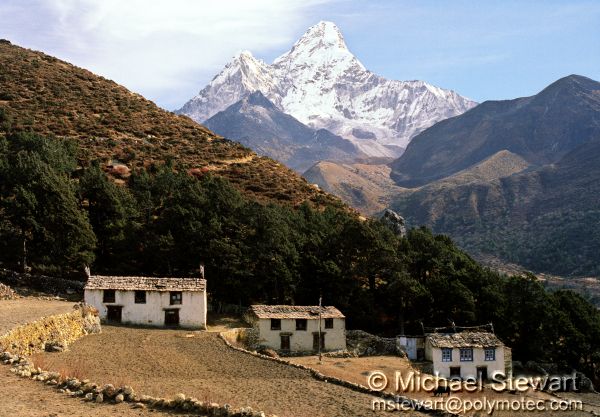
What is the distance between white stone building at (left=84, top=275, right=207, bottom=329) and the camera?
1663 inches

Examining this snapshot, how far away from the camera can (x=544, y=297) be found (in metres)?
51.2

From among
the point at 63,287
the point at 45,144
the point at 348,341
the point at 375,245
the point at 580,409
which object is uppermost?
the point at 45,144

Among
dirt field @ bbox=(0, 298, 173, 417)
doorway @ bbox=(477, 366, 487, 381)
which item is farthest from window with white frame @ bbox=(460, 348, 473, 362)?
dirt field @ bbox=(0, 298, 173, 417)

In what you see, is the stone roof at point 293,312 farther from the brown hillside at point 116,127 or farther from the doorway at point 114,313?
the brown hillside at point 116,127

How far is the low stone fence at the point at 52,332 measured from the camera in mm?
29364

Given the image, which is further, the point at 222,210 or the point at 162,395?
the point at 222,210

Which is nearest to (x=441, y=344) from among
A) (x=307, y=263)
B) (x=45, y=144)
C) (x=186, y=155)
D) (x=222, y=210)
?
(x=307, y=263)

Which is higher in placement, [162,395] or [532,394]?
[162,395]

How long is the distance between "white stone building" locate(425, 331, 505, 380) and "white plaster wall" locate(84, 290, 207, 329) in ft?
52.7

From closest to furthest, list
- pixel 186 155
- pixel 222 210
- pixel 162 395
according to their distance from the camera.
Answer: pixel 162 395
pixel 222 210
pixel 186 155

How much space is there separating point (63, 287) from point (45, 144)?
83.6 ft

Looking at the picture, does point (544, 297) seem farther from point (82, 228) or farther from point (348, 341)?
point (82, 228)

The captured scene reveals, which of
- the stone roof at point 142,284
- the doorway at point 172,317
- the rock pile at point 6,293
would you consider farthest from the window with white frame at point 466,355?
the rock pile at point 6,293

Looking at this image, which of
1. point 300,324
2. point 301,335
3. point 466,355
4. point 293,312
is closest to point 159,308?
point 293,312
